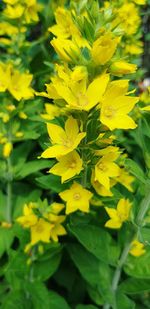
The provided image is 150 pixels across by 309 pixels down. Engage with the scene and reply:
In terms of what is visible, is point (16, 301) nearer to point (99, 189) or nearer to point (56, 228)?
point (56, 228)

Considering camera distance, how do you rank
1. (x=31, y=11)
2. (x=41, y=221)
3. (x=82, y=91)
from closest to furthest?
1. (x=82, y=91)
2. (x=41, y=221)
3. (x=31, y=11)

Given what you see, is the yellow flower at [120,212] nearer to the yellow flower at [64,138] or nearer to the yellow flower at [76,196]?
the yellow flower at [76,196]

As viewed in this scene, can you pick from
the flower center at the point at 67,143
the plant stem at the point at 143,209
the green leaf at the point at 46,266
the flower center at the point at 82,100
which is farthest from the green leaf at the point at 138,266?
the flower center at the point at 82,100

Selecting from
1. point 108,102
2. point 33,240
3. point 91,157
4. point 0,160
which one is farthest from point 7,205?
point 108,102

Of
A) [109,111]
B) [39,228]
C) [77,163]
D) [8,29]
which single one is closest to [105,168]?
[77,163]

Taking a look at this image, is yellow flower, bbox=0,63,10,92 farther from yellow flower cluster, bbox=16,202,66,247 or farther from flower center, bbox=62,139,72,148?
flower center, bbox=62,139,72,148

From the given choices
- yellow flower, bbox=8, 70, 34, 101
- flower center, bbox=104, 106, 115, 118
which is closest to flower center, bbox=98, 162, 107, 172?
flower center, bbox=104, 106, 115, 118
